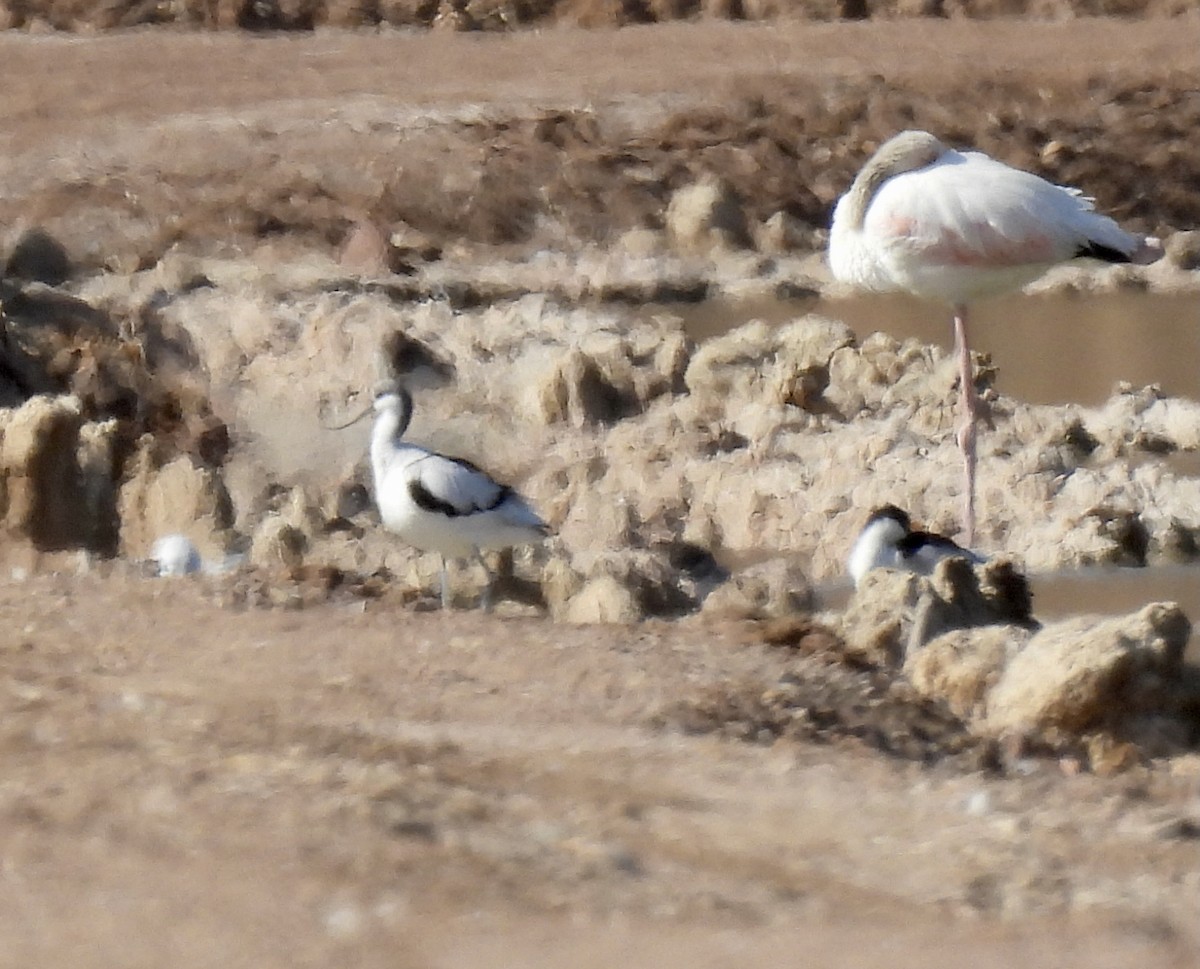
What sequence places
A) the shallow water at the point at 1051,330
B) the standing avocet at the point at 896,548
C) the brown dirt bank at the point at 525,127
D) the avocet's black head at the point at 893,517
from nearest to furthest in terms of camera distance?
the standing avocet at the point at 896,548 < the avocet's black head at the point at 893,517 < the shallow water at the point at 1051,330 < the brown dirt bank at the point at 525,127

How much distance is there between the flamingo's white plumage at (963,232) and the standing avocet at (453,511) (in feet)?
7.36

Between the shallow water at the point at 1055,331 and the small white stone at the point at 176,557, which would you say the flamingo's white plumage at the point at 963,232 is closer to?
the shallow water at the point at 1055,331

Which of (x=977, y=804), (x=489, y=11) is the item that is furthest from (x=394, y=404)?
(x=489, y=11)

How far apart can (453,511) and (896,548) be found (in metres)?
1.70

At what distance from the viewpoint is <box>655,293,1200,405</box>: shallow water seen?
14883mm

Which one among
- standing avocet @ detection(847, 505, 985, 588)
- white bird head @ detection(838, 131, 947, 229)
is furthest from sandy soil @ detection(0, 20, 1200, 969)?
white bird head @ detection(838, 131, 947, 229)

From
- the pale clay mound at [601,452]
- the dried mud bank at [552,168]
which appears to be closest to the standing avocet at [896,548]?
the pale clay mound at [601,452]

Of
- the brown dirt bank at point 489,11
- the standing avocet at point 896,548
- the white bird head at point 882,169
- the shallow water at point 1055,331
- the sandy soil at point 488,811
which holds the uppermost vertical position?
the brown dirt bank at point 489,11

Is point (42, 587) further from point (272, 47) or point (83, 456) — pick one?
point (272, 47)

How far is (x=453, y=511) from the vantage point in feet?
31.1

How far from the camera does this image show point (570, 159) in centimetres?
2361

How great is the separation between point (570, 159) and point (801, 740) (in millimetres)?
18066

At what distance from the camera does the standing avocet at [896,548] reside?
9.04 m

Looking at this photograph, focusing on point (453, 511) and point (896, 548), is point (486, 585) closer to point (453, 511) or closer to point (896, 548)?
point (453, 511)
